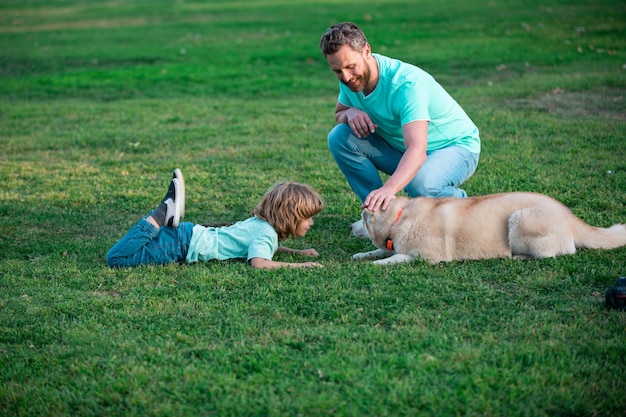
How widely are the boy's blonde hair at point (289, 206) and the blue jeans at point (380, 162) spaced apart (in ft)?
3.14

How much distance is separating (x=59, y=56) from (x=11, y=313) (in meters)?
15.2

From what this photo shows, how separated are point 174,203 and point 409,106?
2.07 m

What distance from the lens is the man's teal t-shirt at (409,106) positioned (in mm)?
5824

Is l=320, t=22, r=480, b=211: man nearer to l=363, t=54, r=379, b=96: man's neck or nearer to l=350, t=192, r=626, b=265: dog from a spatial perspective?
l=363, t=54, r=379, b=96: man's neck

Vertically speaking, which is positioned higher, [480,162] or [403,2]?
[403,2]

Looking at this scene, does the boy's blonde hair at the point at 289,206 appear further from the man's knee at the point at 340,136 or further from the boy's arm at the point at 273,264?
the man's knee at the point at 340,136

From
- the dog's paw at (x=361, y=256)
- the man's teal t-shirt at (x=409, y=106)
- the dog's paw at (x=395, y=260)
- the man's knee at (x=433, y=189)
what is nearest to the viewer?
the dog's paw at (x=395, y=260)

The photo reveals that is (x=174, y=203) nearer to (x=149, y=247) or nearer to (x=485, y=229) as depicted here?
(x=149, y=247)

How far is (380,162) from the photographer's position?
667 centimetres

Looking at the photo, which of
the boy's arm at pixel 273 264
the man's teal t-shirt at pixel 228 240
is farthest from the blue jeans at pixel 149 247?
the boy's arm at pixel 273 264

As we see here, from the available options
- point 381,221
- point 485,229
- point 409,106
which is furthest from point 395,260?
point 409,106

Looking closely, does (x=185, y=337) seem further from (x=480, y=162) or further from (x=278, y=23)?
(x=278, y=23)

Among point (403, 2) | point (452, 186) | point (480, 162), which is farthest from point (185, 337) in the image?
point (403, 2)

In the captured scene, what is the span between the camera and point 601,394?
3.65 meters
